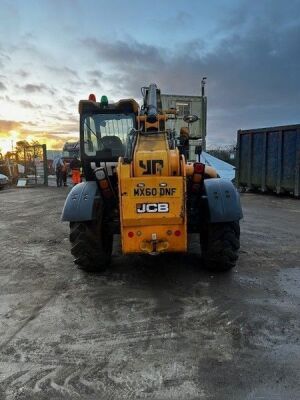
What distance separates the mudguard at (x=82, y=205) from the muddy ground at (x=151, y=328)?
0.87 metres

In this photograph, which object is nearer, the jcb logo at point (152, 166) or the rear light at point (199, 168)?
the jcb logo at point (152, 166)

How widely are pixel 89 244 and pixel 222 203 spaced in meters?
1.82

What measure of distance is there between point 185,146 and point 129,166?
7.45 ft

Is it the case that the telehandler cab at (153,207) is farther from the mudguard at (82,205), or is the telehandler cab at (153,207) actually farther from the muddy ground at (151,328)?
the muddy ground at (151,328)

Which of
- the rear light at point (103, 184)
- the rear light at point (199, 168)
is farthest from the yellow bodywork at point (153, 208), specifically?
the rear light at point (103, 184)

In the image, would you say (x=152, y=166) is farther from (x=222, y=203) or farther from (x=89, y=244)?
(x=89, y=244)

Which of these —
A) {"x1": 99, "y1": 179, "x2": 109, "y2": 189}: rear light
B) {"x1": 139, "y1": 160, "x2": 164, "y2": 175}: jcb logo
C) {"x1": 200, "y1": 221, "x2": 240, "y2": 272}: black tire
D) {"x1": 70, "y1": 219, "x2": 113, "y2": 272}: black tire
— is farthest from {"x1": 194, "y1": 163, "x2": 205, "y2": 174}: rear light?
{"x1": 70, "y1": 219, "x2": 113, "y2": 272}: black tire

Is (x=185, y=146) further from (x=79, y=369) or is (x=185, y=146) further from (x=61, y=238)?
(x=79, y=369)

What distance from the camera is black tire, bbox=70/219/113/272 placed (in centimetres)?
563

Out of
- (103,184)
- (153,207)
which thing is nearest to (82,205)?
(103,184)

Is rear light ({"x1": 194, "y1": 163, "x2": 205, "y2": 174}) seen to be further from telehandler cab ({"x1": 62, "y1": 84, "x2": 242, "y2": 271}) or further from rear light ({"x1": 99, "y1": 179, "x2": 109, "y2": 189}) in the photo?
rear light ({"x1": 99, "y1": 179, "x2": 109, "y2": 189})

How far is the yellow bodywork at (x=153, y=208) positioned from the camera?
5.12 metres

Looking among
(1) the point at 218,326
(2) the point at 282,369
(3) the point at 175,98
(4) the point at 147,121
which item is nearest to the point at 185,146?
(4) the point at 147,121

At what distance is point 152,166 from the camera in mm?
5320
